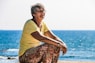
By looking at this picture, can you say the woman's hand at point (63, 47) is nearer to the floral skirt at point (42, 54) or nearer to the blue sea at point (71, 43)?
the floral skirt at point (42, 54)

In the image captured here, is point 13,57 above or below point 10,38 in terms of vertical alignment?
below

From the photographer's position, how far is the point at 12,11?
8.54ft

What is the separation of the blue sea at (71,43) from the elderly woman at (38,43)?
201mm

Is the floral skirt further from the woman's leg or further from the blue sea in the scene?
the blue sea

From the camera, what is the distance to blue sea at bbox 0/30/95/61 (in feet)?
8.22

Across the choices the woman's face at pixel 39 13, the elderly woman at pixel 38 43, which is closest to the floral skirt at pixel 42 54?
the elderly woman at pixel 38 43

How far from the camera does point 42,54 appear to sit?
207 cm

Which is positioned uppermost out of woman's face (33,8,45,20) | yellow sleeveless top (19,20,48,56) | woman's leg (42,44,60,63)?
woman's face (33,8,45,20)

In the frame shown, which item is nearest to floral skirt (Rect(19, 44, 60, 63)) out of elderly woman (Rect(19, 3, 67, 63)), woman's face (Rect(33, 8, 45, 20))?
elderly woman (Rect(19, 3, 67, 63))

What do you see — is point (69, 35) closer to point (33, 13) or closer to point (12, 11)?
point (33, 13)

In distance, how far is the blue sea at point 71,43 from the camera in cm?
251

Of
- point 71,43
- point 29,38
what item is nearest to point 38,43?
point 29,38

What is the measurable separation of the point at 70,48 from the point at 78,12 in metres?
0.40

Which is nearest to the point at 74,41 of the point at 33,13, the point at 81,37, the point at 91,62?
the point at 81,37
